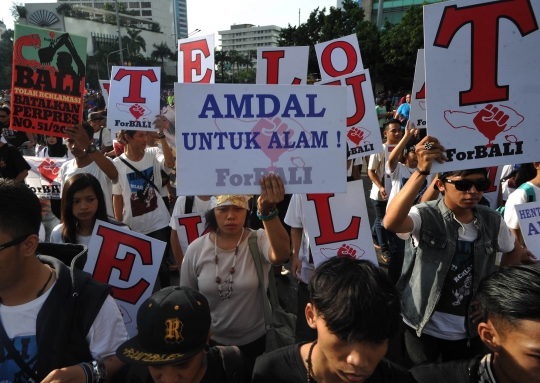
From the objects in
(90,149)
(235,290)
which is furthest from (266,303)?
(90,149)

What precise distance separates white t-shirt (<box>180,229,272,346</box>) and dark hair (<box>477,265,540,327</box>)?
1.20m

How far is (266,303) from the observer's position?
2.39 metres

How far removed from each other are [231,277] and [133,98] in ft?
12.0

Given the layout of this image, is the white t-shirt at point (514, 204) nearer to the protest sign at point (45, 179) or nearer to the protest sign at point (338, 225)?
the protest sign at point (338, 225)

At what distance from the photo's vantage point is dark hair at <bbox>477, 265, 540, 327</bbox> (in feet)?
4.54

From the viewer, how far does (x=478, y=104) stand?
2.07m

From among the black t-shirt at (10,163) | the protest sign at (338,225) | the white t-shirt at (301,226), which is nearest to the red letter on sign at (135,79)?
the black t-shirt at (10,163)

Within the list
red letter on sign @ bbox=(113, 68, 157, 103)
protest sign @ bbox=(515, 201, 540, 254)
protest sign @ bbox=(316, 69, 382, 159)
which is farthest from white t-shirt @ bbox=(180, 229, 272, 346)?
red letter on sign @ bbox=(113, 68, 157, 103)

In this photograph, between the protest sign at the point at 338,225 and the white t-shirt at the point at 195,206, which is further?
the white t-shirt at the point at 195,206

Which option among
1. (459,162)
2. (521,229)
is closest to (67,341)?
(459,162)

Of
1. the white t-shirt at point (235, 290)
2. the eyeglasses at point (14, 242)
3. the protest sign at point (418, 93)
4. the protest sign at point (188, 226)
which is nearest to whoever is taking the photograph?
the eyeglasses at point (14, 242)

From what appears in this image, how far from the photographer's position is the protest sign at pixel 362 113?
3477 mm

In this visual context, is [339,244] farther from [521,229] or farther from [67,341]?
[67,341]

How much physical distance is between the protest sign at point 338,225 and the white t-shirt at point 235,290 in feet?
2.34
